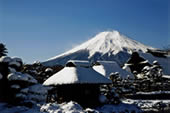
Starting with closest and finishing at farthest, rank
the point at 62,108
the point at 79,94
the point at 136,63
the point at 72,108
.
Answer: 1. the point at 72,108
2. the point at 62,108
3. the point at 79,94
4. the point at 136,63

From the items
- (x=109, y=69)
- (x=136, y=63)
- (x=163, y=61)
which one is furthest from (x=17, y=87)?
(x=163, y=61)

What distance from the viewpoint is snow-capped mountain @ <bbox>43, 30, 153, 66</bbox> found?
107 meters

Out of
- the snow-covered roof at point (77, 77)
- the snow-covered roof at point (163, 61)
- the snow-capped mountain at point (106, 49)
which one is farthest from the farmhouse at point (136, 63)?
the snow-capped mountain at point (106, 49)

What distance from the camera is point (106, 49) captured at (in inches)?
4626

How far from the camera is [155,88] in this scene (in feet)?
78.5

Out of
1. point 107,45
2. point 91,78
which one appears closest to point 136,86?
point 91,78

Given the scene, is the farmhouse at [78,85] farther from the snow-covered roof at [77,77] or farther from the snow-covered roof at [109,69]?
the snow-covered roof at [109,69]

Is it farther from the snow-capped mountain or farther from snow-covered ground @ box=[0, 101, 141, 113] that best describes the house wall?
Answer: the snow-capped mountain

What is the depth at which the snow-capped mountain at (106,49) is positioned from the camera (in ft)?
350

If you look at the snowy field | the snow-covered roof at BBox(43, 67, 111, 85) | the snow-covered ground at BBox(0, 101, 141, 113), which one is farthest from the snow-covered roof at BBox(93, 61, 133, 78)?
the snow-covered ground at BBox(0, 101, 141, 113)

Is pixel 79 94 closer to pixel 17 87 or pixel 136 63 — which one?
pixel 17 87

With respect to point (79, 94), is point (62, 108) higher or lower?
lower

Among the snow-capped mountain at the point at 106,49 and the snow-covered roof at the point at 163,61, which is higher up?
the snow-capped mountain at the point at 106,49

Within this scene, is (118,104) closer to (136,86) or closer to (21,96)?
(21,96)
